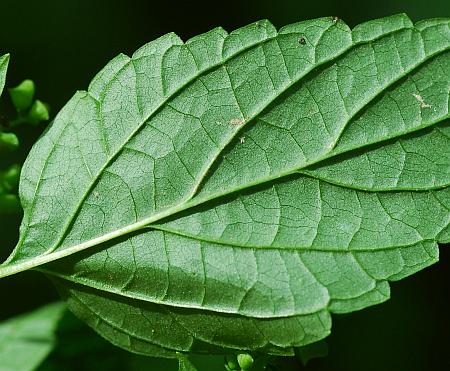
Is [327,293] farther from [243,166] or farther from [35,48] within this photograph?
[35,48]

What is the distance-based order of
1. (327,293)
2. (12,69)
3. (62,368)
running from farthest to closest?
(12,69)
(62,368)
(327,293)

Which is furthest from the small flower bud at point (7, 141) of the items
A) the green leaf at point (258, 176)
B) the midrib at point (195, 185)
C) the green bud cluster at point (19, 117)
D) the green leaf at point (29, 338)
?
the green leaf at point (29, 338)

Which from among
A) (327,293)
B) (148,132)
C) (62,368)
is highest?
(148,132)

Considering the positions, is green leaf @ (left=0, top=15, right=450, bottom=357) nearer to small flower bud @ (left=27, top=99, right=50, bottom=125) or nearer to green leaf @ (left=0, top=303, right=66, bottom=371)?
small flower bud @ (left=27, top=99, right=50, bottom=125)

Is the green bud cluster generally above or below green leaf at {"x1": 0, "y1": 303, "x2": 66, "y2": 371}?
above

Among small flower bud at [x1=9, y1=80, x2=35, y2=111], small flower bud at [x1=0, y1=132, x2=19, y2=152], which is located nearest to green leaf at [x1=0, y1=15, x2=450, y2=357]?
small flower bud at [x1=0, y1=132, x2=19, y2=152]

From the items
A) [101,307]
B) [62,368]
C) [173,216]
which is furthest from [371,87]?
[62,368]

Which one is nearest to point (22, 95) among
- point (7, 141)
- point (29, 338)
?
point (7, 141)
